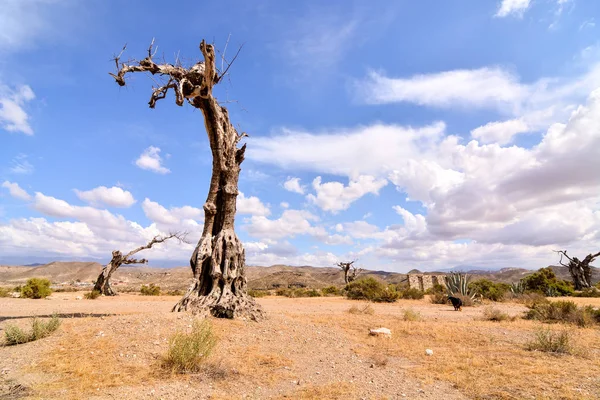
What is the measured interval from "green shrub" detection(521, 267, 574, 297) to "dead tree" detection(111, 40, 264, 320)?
2873 centimetres

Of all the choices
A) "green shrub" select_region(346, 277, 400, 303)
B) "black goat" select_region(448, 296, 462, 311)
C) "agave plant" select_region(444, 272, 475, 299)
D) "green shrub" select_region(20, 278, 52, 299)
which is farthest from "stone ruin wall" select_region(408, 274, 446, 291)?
"green shrub" select_region(20, 278, 52, 299)

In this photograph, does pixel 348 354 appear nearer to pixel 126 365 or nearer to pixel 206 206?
pixel 126 365

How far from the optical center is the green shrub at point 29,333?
23.0 feet

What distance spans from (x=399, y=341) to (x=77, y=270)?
91.8m

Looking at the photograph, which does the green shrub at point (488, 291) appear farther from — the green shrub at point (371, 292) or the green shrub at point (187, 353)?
the green shrub at point (187, 353)

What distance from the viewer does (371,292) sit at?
23594mm

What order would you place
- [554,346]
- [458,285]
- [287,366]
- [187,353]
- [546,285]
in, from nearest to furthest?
[187,353] < [287,366] < [554,346] < [458,285] < [546,285]

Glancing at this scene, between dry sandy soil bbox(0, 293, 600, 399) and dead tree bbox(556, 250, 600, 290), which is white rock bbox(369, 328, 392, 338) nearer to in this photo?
dry sandy soil bbox(0, 293, 600, 399)

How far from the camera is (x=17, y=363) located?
5.82 metres

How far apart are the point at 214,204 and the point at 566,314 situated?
43.6 feet

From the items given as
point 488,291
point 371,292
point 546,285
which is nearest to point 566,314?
point 371,292

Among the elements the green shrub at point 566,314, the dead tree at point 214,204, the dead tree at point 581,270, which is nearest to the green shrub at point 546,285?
the dead tree at point 581,270

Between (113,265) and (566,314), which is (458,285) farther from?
(113,265)

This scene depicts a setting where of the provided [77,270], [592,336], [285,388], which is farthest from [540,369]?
[77,270]
